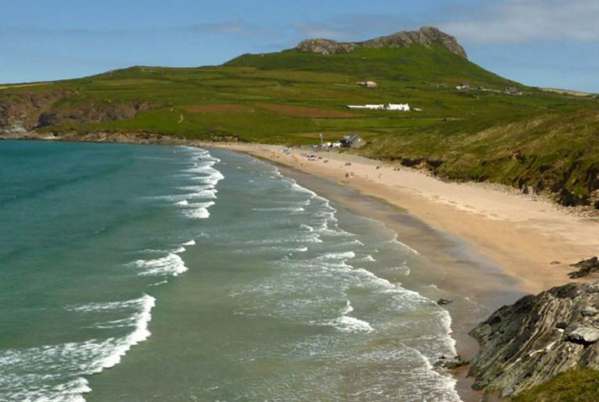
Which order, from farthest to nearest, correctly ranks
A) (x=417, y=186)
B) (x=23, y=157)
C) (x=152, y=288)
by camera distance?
(x=23, y=157) → (x=417, y=186) → (x=152, y=288)

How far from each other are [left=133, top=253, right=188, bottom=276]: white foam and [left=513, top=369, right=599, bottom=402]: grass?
2208 cm

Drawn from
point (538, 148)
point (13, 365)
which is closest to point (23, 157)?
point (538, 148)

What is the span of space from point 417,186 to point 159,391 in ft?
203

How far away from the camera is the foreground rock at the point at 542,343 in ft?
61.4

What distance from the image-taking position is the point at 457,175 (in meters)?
82.6

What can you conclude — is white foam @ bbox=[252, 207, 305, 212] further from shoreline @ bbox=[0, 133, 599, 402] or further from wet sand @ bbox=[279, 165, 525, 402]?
wet sand @ bbox=[279, 165, 525, 402]

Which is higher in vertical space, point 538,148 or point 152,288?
point 538,148

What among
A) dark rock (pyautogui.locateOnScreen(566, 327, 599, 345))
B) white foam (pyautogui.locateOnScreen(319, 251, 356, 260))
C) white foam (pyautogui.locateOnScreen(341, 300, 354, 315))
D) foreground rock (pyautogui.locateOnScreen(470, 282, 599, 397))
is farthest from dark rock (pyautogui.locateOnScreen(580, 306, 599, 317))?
white foam (pyautogui.locateOnScreen(319, 251, 356, 260))

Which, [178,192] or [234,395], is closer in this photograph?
[234,395]

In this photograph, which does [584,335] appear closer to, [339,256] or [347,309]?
[347,309]

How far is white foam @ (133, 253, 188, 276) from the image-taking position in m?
36.1

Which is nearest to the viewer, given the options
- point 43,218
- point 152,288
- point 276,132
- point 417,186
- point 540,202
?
point 152,288


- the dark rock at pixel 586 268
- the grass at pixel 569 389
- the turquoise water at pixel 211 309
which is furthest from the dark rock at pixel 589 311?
the dark rock at pixel 586 268

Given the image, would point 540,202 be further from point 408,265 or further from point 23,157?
point 23,157
